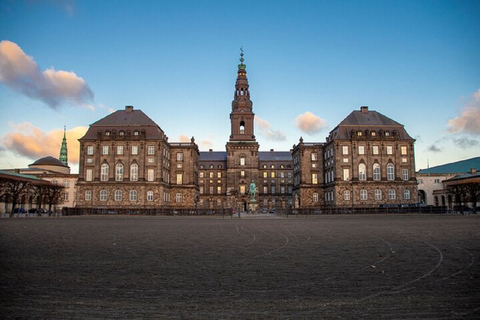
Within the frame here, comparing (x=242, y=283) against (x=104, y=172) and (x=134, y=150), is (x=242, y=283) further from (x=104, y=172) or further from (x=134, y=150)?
(x=104, y=172)

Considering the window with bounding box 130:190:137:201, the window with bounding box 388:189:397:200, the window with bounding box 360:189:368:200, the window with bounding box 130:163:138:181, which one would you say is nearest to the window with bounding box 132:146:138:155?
the window with bounding box 130:163:138:181

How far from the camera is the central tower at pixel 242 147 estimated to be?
105375mm

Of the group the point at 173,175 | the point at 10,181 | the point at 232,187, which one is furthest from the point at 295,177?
the point at 10,181

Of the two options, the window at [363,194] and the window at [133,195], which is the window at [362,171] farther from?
the window at [133,195]

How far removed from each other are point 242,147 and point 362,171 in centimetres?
3821

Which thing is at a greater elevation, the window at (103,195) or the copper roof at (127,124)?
the copper roof at (127,124)

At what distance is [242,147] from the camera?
106m

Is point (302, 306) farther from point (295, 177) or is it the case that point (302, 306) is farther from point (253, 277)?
point (295, 177)

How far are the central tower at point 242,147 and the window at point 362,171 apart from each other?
3545 centimetres

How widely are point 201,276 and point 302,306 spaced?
138 inches

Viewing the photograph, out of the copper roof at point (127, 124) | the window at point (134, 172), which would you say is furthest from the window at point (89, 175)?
the window at point (134, 172)

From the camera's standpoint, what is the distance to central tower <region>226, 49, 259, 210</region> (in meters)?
105

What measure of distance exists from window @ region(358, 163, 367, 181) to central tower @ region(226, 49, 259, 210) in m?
35.4

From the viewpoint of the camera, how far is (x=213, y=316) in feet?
21.9
